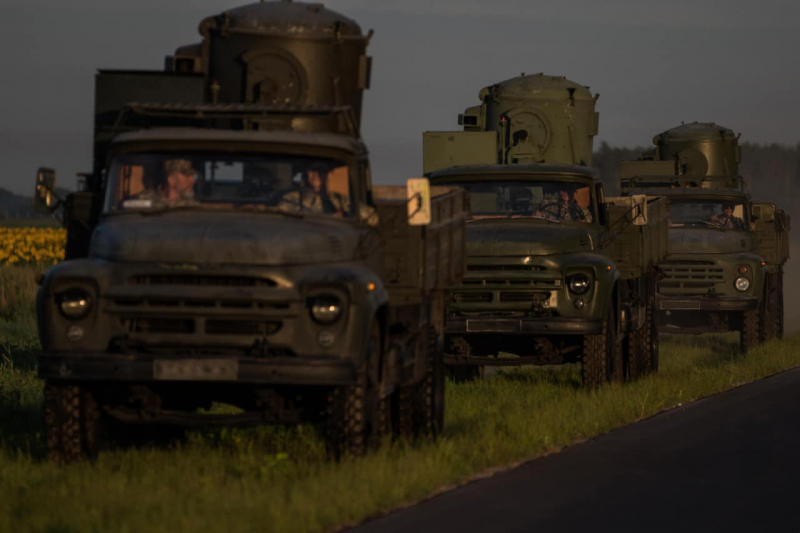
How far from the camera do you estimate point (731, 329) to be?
1084 inches

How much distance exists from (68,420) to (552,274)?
7.71 metres

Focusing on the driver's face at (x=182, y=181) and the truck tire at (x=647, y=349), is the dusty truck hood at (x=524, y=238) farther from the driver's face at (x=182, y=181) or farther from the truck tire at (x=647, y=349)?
the driver's face at (x=182, y=181)

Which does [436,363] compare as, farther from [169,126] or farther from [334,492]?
[334,492]

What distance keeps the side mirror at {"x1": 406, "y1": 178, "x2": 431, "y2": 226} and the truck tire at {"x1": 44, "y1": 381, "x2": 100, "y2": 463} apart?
268cm

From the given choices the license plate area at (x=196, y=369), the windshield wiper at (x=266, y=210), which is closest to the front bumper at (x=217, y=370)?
the license plate area at (x=196, y=369)

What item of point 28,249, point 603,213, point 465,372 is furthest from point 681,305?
point 28,249

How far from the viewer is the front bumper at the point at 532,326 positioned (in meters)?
17.8

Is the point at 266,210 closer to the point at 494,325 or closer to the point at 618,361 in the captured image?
the point at 494,325

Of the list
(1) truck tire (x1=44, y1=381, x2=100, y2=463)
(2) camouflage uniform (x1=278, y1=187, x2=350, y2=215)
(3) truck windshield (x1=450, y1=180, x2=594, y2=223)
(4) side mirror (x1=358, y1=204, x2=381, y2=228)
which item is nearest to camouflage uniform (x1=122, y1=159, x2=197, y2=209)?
(2) camouflage uniform (x1=278, y1=187, x2=350, y2=215)

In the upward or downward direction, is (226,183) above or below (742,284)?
above

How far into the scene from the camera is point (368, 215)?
41.0 feet

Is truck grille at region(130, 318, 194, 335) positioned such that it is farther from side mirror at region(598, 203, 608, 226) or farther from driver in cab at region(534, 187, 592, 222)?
side mirror at region(598, 203, 608, 226)

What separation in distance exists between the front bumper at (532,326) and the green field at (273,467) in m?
0.67

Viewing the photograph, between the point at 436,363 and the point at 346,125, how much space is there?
2.19m
